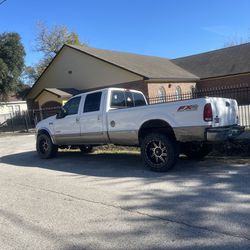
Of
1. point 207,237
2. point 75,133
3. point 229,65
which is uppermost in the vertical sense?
point 229,65

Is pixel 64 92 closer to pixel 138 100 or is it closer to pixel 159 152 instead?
pixel 138 100

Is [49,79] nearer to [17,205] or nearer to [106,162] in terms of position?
[106,162]

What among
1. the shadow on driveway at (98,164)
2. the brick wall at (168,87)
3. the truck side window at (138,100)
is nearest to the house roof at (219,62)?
the brick wall at (168,87)

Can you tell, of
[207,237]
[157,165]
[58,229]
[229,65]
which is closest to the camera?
[207,237]

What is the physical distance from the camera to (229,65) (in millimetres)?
34625

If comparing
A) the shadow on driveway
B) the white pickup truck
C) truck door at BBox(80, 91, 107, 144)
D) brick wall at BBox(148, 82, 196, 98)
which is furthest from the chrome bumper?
brick wall at BBox(148, 82, 196, 98)

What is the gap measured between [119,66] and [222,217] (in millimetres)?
24838

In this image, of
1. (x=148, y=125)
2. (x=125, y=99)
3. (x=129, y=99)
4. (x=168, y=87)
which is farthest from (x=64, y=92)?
(x=148, y=125)

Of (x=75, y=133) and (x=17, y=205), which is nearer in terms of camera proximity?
(x=17, y=205)

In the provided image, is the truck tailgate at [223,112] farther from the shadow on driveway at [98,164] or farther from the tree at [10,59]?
the tree at [10,59]

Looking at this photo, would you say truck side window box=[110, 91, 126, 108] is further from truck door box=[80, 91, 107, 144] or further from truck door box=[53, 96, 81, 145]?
truck door box=[53, 96, 81, 145]

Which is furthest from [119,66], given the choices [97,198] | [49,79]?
[97,198]

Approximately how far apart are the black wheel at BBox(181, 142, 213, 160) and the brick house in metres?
18.6

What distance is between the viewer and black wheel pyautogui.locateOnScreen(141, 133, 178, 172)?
7789 millimetres
